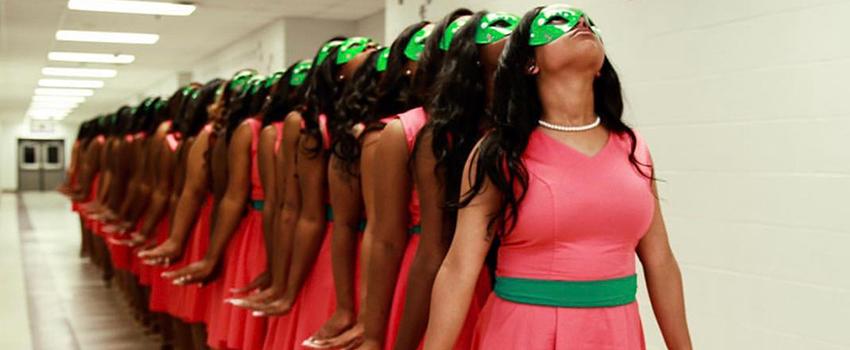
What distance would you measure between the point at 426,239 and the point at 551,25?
64 centimetres

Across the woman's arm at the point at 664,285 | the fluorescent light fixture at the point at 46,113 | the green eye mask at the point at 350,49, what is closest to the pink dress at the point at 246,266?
the green eye mask at the point at 350,49

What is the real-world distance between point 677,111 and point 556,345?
8.08 feet

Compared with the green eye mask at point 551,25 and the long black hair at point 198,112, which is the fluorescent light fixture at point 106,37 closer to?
the long black hair at point 198,112

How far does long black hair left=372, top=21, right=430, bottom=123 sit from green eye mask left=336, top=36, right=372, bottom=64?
0.45 meters

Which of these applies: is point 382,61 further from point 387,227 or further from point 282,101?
point 282,101

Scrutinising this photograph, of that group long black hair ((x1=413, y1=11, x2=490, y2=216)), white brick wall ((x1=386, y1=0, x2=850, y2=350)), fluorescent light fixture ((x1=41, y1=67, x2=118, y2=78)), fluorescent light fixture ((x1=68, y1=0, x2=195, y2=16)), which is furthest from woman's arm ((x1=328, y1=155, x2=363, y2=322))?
fluorescent light fixture ((x1=41, y1=67, x2=118, y2=78))

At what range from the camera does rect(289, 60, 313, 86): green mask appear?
3.89 m

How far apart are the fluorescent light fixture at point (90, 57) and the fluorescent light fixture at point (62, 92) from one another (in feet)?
20.0

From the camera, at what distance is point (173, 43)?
12.4m

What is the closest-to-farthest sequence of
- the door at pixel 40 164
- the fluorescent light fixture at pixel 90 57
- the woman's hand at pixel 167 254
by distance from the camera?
the woman's hand at pixel 167 254
the fluorescent light fixture at pixel 90 57
the door at pixel 40 164

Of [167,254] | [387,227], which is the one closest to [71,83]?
[167,254]

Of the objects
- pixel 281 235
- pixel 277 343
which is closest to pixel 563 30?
pixel 281 235

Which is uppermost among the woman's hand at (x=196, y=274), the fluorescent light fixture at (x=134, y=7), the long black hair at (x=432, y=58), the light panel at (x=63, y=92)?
the fluorescent light fixture at (x=134, y=7)

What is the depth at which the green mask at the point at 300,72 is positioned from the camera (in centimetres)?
389
